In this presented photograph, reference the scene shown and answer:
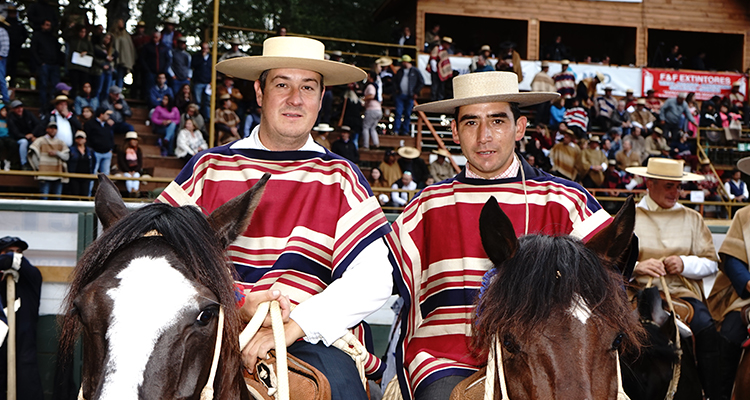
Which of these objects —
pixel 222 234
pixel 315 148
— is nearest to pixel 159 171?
pixel 315 148

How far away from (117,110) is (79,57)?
1.32m

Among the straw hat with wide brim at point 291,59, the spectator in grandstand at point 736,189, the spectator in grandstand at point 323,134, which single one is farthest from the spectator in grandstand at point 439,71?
the straw hat with wide brim at point 291,59

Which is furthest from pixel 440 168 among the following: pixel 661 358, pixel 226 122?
pixel 661 358

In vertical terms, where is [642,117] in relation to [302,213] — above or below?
above

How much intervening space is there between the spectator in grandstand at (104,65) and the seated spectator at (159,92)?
0.94 metres

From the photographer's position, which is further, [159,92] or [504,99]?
[159,92]

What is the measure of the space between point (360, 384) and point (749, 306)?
3.36 metres

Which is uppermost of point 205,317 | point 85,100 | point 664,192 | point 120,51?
point 120,51

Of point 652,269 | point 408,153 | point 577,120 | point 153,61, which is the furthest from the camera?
point 577,120

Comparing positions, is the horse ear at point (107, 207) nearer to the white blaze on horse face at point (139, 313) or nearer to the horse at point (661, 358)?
the white blaze on horse face at point (139, 313)

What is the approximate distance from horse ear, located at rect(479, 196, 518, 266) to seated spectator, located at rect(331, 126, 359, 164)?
45.0 feet

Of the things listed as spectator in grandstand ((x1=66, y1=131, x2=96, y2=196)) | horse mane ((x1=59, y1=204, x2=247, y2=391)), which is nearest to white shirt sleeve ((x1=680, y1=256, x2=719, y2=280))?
horse mane ((x1=59, y1=204, x2=247, y2=391))

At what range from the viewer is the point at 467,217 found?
3.69 m

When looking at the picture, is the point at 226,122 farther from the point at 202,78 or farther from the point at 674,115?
the point at 674,115
